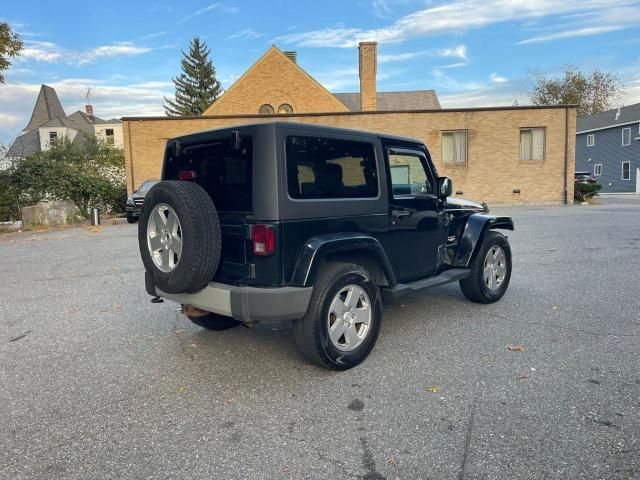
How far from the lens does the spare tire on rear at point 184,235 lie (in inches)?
140

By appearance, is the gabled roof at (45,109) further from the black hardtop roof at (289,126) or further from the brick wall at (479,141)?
the black hardtop roof at (289,126)

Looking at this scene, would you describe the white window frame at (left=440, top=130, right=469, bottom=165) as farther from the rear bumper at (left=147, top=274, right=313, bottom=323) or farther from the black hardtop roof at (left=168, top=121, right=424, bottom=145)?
the rear bumper at (left=147, top=274, right=313, bottom=323)

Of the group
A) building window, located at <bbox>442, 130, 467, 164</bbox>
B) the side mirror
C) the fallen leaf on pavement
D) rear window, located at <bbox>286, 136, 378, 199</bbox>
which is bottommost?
the fallen leaf on pavement

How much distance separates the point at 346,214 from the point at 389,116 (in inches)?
797

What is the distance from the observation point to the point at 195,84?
191 ft

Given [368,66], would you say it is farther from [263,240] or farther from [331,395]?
[331,395]

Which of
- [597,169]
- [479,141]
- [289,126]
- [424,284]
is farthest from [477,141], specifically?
[597,169]

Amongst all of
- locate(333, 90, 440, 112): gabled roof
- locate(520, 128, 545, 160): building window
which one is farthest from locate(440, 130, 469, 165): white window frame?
locate(333, 90, 440, 112): gabled roof

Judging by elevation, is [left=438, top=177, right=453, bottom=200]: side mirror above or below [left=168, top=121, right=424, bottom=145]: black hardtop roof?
below

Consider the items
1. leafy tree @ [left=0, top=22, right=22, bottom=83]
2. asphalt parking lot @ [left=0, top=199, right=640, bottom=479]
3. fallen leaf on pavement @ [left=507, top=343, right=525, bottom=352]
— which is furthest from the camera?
leafy tree @ [left=0, top=22, right=22, bottom=83]

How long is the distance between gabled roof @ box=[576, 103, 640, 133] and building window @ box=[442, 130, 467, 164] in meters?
25.8

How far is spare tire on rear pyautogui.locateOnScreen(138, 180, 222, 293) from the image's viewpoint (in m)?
3.57

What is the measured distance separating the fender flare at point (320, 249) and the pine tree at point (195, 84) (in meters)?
56.8

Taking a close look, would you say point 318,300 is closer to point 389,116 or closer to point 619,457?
point 619,457
